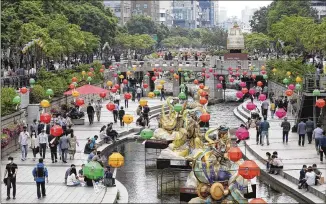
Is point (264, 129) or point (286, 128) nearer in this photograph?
point (264, 129)

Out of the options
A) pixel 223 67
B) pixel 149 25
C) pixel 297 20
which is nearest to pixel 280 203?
pixel 223 67

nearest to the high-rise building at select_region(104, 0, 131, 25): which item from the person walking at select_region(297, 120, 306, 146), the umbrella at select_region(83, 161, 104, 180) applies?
the person walking at select_region(297, 120, 306, 146)

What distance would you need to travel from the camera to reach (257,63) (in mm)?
62719

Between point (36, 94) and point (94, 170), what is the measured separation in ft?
56.8

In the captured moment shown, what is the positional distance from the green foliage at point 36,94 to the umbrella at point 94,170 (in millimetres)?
16442

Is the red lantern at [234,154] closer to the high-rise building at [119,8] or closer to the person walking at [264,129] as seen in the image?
the person walking at [264,129]

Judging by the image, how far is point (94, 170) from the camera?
75.1 feet

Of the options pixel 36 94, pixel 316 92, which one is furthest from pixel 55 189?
pixel 36 94

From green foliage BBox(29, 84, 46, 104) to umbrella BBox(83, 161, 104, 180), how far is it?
16442 millimetres

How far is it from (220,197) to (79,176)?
6988mm

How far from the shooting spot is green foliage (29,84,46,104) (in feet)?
128

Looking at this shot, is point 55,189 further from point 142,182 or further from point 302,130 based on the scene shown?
point 302,130

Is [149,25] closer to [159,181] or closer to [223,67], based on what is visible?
[223,67]

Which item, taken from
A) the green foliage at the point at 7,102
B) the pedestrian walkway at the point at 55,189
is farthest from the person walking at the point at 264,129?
the green foliage at the point at 7,102
